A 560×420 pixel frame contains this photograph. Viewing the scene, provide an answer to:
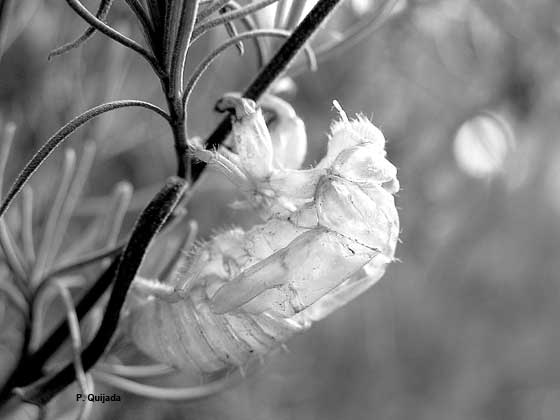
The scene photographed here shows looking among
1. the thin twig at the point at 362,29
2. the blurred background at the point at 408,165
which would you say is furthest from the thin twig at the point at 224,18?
the blurred background at the point at 408,165

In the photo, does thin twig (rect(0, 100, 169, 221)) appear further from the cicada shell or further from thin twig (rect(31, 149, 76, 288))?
thin twig (rect(31, 149, 76, 288))

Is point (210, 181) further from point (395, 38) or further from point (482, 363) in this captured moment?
point (482, 363)

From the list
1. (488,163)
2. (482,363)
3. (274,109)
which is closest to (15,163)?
(274,109)

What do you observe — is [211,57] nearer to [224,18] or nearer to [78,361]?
[224,18]

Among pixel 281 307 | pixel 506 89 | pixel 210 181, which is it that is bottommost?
pixel 281 307

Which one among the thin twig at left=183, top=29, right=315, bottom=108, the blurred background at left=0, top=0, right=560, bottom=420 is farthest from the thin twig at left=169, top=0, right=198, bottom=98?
the blurred background at left=0, top=0, right=560, bottom=420

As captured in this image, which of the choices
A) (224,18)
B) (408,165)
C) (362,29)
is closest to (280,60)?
(224,18)
